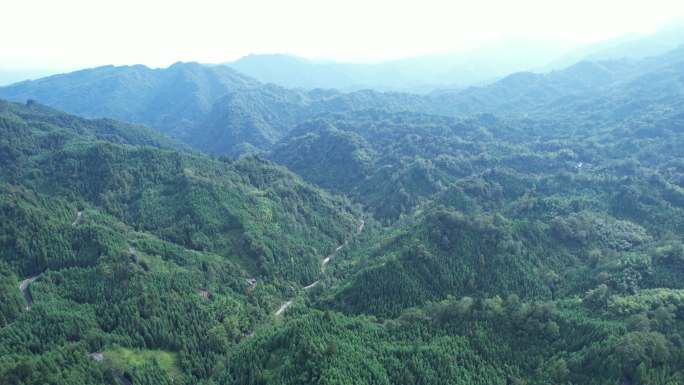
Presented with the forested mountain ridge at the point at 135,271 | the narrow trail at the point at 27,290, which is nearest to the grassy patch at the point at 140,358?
the forested mountain ridge at the point at 135,271

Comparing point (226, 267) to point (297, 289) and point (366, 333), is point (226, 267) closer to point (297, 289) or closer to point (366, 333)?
point (297, 289)

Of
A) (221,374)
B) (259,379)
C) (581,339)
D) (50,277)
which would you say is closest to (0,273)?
(50,277)

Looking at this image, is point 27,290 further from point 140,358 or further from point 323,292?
point 323,292

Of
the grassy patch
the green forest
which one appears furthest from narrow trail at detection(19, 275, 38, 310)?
the grassy patch

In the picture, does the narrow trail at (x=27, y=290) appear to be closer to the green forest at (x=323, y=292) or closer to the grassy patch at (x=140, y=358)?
the green forest at (x=323, y=292)

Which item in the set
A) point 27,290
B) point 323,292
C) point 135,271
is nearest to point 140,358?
point 135,271

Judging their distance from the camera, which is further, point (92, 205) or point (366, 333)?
point (92, 205)

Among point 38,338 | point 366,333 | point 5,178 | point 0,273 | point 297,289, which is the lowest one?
point 297,289

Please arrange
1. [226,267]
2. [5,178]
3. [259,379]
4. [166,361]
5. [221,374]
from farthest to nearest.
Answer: [5,178] → [226,267] → [166,361] → [221,374] → [259,379]
